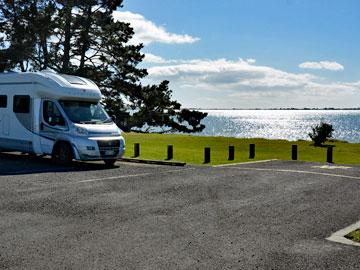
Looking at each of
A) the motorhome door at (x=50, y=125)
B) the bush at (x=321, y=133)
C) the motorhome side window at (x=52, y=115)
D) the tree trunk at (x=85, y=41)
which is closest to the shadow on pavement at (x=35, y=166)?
the motorhome door at (x=50, y=125)

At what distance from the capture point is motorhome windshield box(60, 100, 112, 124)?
52.7 feet

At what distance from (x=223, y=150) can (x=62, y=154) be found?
1005cm

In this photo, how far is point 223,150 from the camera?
24.0m

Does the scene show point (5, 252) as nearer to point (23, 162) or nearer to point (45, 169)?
point (45, 169)

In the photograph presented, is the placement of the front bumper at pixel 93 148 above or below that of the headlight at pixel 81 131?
below

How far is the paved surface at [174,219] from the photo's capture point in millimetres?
5977

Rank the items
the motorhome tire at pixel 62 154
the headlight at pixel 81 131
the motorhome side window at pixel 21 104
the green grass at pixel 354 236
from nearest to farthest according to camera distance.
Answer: the green grass at pixel 354 236 → the headlight at pixel 81 131 → the motorhome tire at pixel 62 154 → the motorhome side window at pixel 21 104

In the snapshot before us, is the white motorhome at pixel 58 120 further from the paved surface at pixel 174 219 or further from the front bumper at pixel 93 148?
the paved surface at pixel 174 219

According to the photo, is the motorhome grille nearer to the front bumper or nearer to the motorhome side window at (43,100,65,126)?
the front bumper

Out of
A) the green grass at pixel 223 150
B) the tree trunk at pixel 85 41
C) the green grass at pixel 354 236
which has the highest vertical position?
the tree trunk at pixel 85 41

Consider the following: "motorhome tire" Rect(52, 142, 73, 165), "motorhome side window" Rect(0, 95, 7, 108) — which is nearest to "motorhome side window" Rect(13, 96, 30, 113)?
"motorhome side window" Rect(0, 95, 7, 108)

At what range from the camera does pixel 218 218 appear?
329 inches

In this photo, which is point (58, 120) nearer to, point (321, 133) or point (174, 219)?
point (174, 219)

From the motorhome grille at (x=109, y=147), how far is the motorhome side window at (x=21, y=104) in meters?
3.51
